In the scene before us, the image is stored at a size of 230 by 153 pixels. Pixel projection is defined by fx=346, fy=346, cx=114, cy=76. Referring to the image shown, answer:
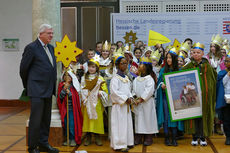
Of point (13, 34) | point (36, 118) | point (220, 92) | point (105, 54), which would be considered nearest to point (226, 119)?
point (220, 92)

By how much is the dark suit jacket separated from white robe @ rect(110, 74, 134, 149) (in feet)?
3.16

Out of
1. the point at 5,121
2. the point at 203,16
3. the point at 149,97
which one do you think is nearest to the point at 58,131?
the point at 149,97

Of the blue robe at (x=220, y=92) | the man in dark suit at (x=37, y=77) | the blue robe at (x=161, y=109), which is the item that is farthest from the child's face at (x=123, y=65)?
the blue robe at (x=220, y=92)

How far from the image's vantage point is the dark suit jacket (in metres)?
4.40

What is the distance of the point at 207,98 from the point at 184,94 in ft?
1.11

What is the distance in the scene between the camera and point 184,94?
5176 millimetres

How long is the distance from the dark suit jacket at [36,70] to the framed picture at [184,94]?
177cm

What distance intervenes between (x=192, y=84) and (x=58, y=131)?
2111 millimetres

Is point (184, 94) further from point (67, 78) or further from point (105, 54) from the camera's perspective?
point (67, 78)

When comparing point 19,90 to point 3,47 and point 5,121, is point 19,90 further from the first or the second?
point 5,121

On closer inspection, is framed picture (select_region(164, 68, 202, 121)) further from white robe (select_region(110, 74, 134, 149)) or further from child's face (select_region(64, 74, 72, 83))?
child's face (select_region(64, 74, 72, 83))

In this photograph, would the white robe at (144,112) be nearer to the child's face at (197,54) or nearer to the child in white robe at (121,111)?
the child in white robe at (121,111)

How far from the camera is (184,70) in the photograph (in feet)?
16.9

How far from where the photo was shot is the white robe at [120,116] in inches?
191
